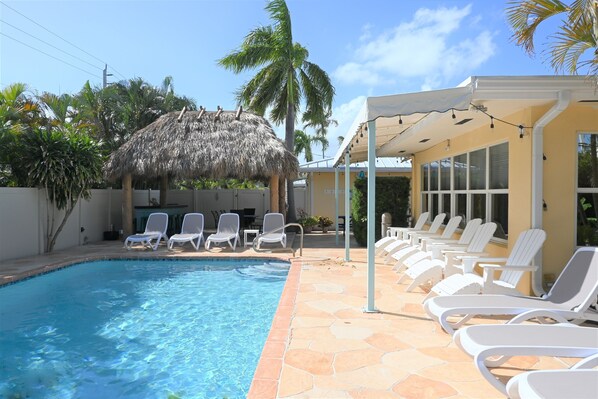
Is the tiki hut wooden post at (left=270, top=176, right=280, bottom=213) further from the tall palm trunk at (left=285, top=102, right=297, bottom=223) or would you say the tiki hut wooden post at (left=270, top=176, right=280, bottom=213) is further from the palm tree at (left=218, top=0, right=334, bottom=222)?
the palm tree at (left=218, top=0, right=334, bottom=222)

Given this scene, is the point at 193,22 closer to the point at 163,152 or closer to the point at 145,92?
the point at 163,152

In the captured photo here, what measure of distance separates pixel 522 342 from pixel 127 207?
13673mm

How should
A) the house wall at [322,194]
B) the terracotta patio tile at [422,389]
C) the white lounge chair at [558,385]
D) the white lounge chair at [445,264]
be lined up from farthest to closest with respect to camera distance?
the house wall at [322,194]
the white lounge chair at [445,264]
the terracotta patio tile at [422,389]
the white lounge chair at [558,385]

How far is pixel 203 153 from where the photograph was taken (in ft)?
45.0

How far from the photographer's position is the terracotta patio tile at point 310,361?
3.56 metres

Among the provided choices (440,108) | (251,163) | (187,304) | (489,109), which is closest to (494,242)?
(489,109)

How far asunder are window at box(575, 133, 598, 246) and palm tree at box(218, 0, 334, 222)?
39.0 ft

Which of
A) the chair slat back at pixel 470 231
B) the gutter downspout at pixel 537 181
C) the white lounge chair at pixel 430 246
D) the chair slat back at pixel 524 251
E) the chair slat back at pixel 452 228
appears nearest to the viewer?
the chair slat back at pixel 524 251

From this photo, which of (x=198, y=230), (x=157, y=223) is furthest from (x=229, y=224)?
(x=157, y=223)

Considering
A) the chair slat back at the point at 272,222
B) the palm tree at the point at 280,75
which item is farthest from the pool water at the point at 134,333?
the palm tree at the point at 280,75

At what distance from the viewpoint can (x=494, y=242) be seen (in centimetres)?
720

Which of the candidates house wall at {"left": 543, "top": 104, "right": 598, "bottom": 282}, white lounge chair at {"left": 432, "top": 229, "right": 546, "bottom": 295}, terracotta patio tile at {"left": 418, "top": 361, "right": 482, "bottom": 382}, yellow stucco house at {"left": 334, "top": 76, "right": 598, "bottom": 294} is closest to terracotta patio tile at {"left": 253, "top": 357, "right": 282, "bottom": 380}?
terracotta patio tile at {"left": 418, "top": 361, "right": 482, "bottom": 382}

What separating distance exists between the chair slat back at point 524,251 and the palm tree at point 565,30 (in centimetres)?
207

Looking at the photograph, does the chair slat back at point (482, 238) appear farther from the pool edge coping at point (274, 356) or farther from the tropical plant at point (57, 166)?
the tropical plant at point (57, 166)
